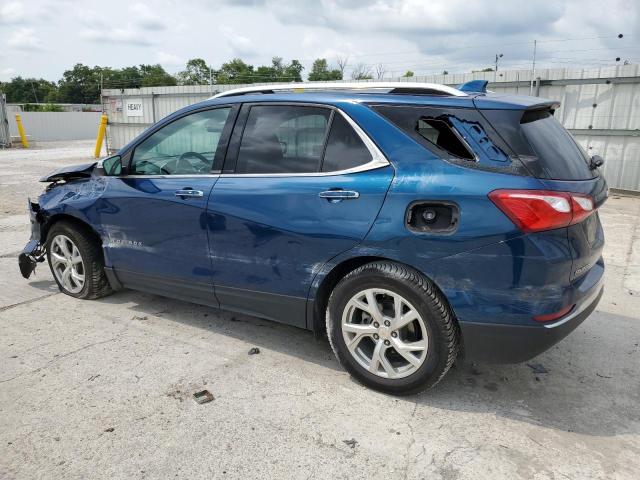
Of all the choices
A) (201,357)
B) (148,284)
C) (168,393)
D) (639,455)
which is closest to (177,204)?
(148,284)

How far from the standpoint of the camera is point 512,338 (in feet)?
9.07

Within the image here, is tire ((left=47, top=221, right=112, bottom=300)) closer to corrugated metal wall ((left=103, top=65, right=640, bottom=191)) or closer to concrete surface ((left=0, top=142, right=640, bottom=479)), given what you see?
concrete surface ((left=0, top=142, right=640, bottom=479))

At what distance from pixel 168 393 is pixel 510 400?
6.84 feet

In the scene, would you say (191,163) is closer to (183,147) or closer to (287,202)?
(183,147)

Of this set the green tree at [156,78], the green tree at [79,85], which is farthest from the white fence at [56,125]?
the green tree at [79,85]

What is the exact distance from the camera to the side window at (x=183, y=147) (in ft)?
12.4

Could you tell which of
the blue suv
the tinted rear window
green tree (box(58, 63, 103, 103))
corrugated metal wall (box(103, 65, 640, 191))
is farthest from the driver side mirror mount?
green tree (box(58, 63, 103, 103))

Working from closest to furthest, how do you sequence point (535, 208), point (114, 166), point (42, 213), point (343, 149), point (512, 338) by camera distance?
point (535, 208) < point (512, 338) < point (343, 149) < point (114, 166) < point (42, 213)

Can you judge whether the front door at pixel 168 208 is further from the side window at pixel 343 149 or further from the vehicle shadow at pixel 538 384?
the side window at pixel 343 149

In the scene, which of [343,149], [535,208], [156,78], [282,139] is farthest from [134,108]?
[156,78]

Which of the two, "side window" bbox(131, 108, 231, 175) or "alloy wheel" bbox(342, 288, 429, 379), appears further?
"side window" bbox(131, 108, 231, 175)

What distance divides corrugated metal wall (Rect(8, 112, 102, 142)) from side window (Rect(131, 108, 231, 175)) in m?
32.2

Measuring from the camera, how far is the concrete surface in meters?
2.57

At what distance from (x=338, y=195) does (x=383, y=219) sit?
1.07 ft
